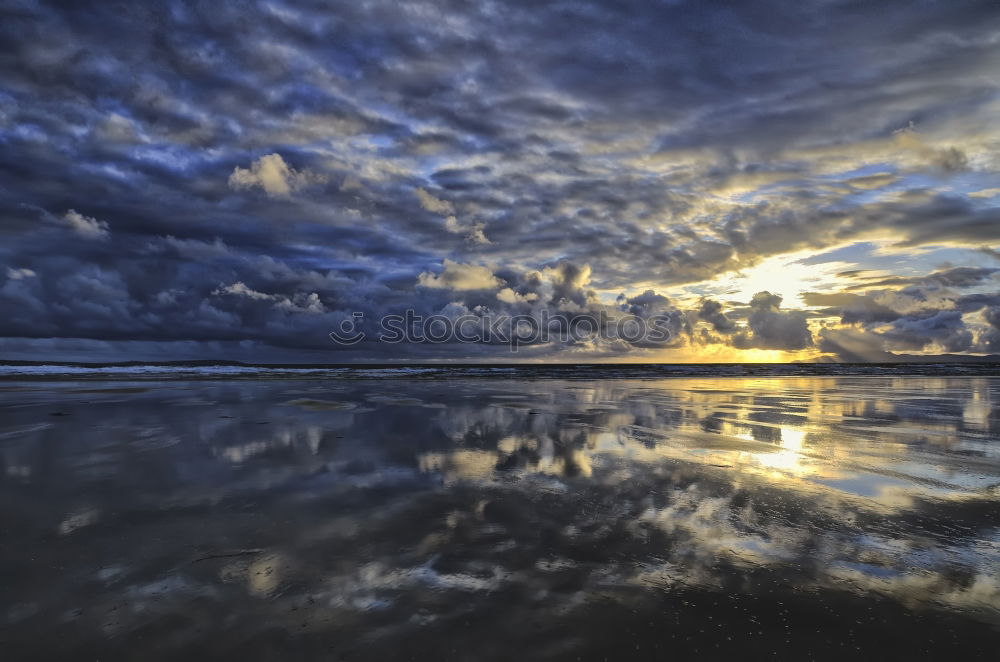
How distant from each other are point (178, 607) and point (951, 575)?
7510 millimetres

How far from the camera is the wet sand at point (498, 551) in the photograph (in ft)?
12.8

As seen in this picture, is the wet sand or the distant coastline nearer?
the wet sand

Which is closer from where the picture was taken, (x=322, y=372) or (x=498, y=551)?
(x=498, y=551)

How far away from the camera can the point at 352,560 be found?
541cm

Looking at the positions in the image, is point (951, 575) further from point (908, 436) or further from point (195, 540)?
point (908, 436)

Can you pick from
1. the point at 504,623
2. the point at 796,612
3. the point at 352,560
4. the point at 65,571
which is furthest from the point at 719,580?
the point at 65,571

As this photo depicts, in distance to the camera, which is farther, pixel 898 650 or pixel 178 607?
pixel 178 607

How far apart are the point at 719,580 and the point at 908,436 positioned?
13217 millimetres

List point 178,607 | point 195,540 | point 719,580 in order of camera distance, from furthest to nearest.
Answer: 1. point 195,540
2. point 719,580
3. point 178,607

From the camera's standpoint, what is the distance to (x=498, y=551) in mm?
5672

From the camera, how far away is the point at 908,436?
1406 cm

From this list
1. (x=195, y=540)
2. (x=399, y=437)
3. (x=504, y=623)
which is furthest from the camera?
(x=399, y=437)

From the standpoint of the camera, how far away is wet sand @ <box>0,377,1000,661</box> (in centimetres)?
391

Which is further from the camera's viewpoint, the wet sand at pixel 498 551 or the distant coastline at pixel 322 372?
the distant coastline at pixel 322 372
